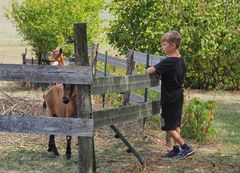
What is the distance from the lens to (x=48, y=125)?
5953mm

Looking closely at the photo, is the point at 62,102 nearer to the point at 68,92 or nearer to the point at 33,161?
the point at 68,92

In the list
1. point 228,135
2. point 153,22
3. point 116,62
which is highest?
point 153,22

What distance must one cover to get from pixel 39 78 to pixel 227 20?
12.7m

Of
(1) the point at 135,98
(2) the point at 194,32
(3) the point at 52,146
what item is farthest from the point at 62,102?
(2) the point at 194,32

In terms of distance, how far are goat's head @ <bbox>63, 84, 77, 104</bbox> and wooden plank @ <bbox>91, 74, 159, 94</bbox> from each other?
79 cm

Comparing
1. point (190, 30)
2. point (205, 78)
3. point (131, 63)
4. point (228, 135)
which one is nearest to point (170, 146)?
point (228, 135)

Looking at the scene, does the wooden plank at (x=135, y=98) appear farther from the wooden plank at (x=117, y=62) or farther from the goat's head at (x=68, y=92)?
the goat's head at (x=68, y=92)

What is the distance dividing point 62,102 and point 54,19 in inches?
504

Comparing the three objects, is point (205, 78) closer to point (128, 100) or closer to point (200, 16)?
point (200, 16)

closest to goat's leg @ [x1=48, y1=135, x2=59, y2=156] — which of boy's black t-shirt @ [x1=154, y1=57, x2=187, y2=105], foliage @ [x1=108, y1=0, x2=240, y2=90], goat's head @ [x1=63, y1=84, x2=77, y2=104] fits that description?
goat's head @ [x1=63, y1=84, x2=77, y2=104]

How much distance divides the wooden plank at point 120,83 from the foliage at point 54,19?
41.2ft

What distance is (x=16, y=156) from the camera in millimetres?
7871

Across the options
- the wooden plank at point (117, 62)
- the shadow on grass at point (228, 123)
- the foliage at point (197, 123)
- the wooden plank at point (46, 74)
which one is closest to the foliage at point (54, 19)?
the wooden plank at point (117, 62)

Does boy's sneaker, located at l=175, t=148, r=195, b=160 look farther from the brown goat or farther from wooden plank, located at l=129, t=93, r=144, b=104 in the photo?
wooden plank, located at l=129, t=93, r=144, b=104
